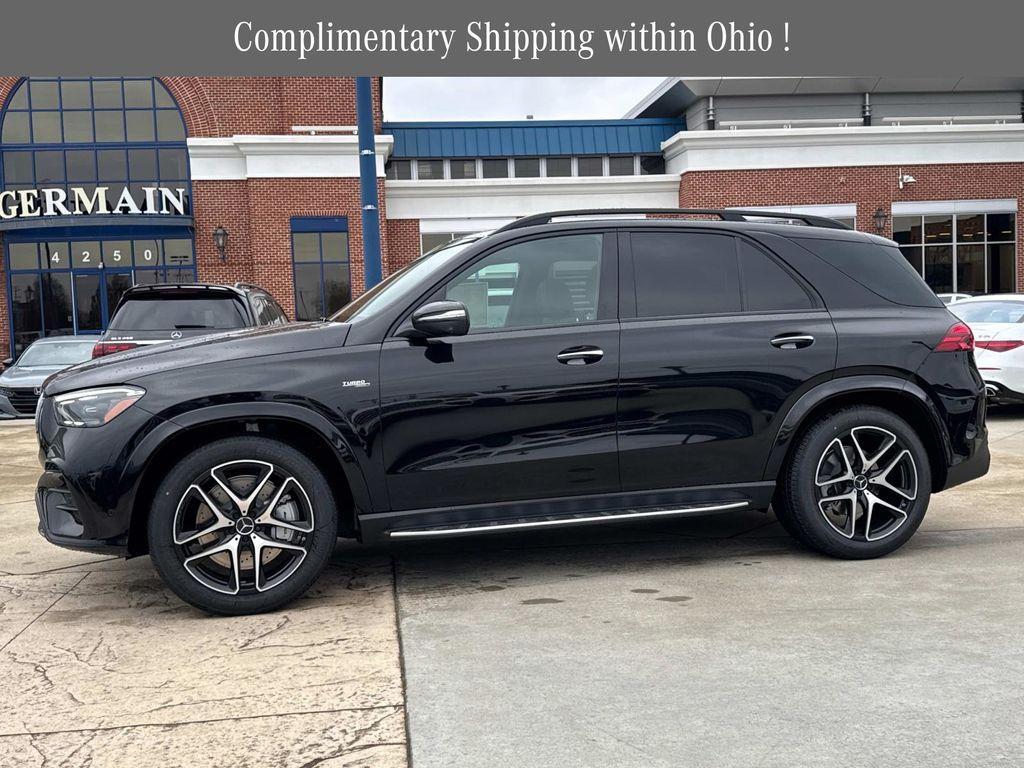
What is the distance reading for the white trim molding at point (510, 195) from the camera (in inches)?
1135

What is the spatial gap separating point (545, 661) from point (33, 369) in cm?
1444

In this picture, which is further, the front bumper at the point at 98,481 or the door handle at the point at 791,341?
the door handle at the point at 791,341

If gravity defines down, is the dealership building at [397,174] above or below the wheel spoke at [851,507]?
above

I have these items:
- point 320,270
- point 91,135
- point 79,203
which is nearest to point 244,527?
point 320,270

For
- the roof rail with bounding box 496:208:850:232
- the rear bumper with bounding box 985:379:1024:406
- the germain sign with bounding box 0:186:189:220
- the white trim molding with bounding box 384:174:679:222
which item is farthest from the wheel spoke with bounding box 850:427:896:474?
the white trim molding with bounding box 384:174:679:222

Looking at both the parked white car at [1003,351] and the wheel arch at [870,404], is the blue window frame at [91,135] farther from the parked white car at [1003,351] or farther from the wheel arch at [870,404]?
the wheel arch at [870,404]

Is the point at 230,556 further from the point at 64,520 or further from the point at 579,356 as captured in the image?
the point at 579,356

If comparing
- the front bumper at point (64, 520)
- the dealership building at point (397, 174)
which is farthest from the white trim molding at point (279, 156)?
the front bumper at point (64, 520)

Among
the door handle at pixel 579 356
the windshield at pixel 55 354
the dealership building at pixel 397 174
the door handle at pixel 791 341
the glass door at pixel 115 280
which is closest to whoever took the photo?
the door handle at pixel 579 356

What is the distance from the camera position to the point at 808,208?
2914cm

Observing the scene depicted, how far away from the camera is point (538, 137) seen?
30.9 m

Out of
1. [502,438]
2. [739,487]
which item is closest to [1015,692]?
[739,487]

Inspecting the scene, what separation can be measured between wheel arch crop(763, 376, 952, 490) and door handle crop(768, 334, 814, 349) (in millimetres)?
228

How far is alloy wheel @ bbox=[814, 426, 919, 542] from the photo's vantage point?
5.18m
